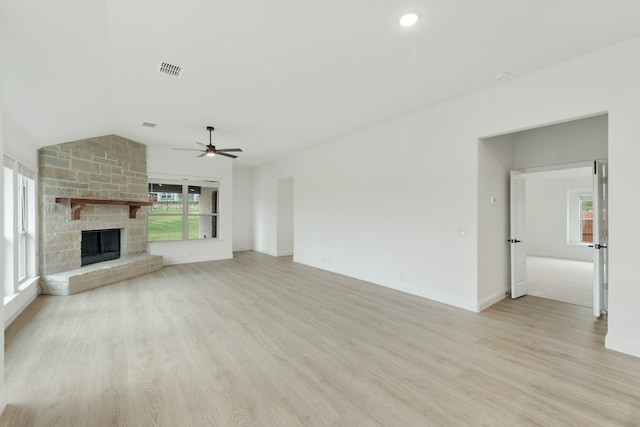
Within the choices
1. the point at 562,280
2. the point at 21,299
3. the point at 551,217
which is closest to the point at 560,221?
the point at 551,217

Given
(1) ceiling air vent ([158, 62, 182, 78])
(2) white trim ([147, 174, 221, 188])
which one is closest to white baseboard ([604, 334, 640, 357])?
(1) ceiling air vent ([158, 62, 182, 78])

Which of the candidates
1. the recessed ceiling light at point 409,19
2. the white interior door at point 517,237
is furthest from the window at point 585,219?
the recessed ceiling light at point 409,19

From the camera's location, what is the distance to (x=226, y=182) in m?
8.09

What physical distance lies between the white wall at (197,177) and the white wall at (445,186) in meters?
2.32

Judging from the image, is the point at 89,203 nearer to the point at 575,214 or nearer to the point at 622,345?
the point at 622,345

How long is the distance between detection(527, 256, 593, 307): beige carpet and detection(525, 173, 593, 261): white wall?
52 cm

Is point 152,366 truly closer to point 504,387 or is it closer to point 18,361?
point 18,361

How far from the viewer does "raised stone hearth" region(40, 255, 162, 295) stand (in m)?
4.58

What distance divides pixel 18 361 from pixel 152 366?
4.17 ft

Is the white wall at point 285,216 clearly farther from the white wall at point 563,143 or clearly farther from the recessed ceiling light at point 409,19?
the recessed ceiling light at point 409,19

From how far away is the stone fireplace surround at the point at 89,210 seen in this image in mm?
4801

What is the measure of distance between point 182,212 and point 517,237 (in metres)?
7.57

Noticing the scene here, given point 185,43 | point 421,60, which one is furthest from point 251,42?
point 421,60

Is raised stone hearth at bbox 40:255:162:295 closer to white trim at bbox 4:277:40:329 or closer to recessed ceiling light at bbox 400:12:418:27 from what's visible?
white trim at bbox 4:277:40:329
